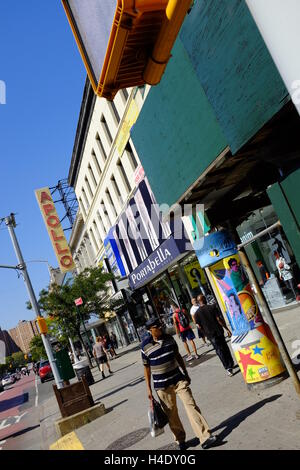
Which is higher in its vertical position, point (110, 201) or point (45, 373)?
point (110, 201)

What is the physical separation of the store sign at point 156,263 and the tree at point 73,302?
10.0ft

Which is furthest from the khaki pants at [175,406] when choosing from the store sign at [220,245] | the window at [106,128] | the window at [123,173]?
the window at [106,128]

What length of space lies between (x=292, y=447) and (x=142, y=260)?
21168mm

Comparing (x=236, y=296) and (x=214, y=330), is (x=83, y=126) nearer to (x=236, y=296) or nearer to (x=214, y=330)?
(x=214, y=330)

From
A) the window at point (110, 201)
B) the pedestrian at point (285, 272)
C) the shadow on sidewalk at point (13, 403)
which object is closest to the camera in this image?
the pedestrian at point (285, 272)

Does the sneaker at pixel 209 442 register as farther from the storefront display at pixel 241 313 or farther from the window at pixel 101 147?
the window at pixel 101 147

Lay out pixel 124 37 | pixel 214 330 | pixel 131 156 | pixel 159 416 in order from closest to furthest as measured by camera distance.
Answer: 1. pixel 124 37
2. pixel 159 416
3. pixel 214 330
4. pixel 131 156

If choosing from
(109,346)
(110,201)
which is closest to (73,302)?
(109,346)

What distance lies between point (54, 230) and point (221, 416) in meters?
36.3

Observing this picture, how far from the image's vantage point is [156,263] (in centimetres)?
2234

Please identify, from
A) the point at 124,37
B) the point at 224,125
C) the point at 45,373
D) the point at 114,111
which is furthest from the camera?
the point at 45,373

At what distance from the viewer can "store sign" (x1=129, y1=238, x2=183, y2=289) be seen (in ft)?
65.0

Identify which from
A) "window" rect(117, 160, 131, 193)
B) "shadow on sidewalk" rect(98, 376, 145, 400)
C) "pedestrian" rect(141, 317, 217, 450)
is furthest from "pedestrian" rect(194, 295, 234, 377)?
"window" rect(117, 160, 131, 193)

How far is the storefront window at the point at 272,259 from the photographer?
14516mm
